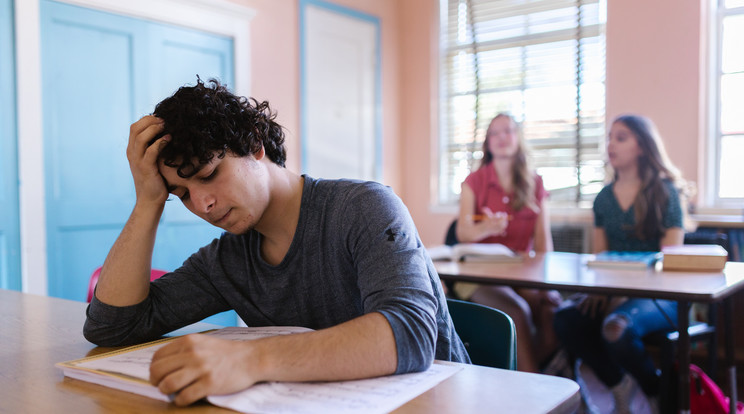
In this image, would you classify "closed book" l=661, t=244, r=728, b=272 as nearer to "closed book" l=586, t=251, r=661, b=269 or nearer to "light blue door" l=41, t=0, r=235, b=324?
"closed book" l=586, t=251, r=661, b=269

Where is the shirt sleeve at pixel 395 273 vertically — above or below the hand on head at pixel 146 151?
below

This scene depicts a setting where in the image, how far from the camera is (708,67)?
4121 millimetres

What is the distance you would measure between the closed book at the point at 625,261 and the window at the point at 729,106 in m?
1.94

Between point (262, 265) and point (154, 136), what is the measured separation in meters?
0.32

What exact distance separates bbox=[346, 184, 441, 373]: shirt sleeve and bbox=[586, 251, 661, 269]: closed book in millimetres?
1490

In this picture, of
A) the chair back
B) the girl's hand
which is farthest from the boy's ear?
the girl's hand

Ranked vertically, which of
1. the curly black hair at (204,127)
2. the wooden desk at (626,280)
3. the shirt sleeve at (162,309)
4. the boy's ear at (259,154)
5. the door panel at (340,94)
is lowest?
the wooden desk at (626,280)

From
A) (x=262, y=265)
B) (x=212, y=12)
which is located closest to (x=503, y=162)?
(x=212, y=12)

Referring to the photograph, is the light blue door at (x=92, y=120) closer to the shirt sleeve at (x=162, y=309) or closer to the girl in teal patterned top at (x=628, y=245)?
the shirt sleeve at (x=162, y=309)

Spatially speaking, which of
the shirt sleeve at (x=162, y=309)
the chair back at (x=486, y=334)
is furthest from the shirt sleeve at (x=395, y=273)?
the shirt sleeve at (x=162, y=309)

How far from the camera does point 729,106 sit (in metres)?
4.14

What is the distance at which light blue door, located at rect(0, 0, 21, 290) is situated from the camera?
292cm

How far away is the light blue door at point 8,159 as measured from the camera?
2916mm

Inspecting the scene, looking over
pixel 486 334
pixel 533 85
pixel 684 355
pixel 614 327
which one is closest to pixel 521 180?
pixel 614 327
